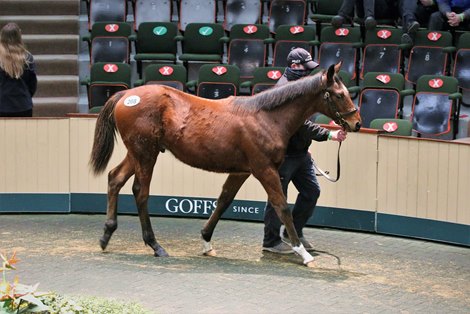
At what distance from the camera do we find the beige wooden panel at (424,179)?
34.7ft

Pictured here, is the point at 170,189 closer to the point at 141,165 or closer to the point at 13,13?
the point at 141,165

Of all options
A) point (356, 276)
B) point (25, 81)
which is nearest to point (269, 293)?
point (356, 276)

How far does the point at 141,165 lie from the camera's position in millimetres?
9969

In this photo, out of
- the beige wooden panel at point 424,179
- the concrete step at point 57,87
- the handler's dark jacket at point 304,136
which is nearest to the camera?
the handler's dark jacket at point 304,136

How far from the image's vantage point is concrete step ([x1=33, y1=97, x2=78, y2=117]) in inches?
599

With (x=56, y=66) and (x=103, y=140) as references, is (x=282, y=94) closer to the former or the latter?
(x=103, y=140)

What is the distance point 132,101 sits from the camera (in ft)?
32.3

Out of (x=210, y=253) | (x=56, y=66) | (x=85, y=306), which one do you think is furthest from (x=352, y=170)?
(x=56, y=66)

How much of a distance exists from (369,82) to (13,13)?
6.54 meters

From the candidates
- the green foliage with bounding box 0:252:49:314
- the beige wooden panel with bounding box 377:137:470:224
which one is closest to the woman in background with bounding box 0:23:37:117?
the beige wooden panel with bounding box 377:137:470:224

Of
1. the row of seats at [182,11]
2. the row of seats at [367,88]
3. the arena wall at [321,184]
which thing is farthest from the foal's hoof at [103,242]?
the row of seats at [182,11]

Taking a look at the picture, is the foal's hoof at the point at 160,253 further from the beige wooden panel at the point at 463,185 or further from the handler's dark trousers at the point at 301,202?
the beige wooden panel at the point at 463,185

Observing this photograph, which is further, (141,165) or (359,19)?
(359,19)

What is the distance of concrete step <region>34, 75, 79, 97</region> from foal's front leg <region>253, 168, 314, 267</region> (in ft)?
22.0
